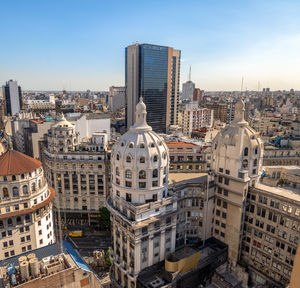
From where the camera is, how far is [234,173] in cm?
7238

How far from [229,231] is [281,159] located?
5490cm

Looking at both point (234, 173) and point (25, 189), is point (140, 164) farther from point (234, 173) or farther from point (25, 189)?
point (25, 189)

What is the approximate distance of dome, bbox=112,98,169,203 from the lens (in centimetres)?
6419

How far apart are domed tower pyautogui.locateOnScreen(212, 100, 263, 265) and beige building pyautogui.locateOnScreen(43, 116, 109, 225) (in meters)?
49.8

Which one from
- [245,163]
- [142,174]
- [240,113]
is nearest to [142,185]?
[142,174]

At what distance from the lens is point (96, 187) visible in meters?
107

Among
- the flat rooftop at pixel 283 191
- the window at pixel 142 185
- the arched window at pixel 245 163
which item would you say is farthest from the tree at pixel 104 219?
the flat rooftop at pixel 283 191

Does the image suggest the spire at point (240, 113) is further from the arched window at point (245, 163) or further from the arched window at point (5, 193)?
the arched window at point (5, 193)

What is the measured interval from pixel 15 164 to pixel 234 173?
63.8 metres

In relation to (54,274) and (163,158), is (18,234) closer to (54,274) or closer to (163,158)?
(54,274)

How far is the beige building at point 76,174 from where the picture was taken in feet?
346

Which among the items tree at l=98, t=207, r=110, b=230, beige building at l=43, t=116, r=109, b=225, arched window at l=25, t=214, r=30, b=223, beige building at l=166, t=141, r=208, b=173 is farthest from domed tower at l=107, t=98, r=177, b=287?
beige building at l=43, t=116, r=109, b=225

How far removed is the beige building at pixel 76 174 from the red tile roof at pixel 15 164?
83.5 feet

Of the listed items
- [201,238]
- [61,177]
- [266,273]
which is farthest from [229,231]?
[61,177]
